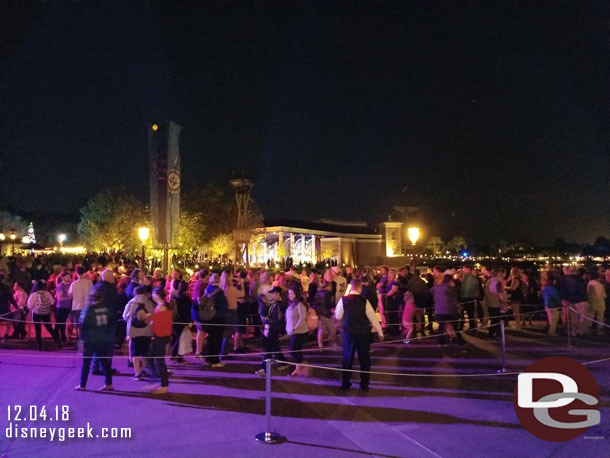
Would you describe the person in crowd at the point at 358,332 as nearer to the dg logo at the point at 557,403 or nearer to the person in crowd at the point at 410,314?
the dg logo at the point at 557,403

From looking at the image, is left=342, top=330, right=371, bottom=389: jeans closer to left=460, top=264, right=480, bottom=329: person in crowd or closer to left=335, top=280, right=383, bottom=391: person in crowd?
left=335, top=280, right=383, bottom=391: person in crowd

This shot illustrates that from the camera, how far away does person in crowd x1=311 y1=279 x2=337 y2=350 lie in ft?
32.5

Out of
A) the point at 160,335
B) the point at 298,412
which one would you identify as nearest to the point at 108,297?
the point at 160,335

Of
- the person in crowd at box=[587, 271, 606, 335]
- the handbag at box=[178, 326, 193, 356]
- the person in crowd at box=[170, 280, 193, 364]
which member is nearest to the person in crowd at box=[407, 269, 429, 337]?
the person in crowd at box=[587, 271, 606, 335]

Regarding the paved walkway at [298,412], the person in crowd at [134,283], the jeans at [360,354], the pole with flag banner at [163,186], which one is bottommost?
the paved walkway at [298,412]

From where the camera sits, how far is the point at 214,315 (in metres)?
8.77

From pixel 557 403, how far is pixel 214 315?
556 centimetres

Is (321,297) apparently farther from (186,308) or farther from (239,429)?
(239,429)

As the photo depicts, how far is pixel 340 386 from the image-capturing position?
760 centimetres

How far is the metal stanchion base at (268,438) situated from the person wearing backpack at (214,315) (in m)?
3.45

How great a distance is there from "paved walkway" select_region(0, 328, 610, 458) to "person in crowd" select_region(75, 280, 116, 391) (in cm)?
30

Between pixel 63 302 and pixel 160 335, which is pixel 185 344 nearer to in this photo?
pixel 160 335

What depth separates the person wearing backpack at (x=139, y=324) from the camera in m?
7.62

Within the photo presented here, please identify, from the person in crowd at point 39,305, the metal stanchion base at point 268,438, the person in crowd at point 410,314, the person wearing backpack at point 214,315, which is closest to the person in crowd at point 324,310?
the person in crowd at point 410,314
